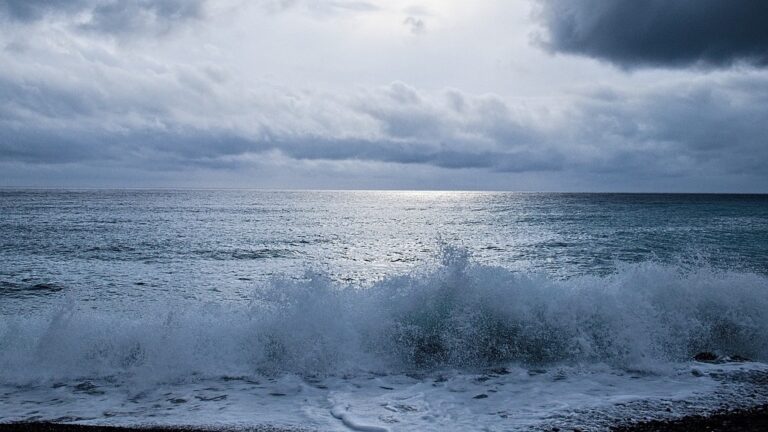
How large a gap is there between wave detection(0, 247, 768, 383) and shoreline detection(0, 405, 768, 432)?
7.11 ft

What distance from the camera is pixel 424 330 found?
1026 cm

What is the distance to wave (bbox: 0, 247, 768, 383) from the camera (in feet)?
29.8

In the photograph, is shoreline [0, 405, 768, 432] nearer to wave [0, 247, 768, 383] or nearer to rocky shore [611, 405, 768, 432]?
rocky shore [611, 405, 768, 432]

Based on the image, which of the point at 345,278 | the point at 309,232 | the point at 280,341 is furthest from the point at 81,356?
the point at 309,232

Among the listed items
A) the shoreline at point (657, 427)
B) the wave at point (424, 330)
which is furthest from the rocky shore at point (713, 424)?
the wave at point (424, 330)

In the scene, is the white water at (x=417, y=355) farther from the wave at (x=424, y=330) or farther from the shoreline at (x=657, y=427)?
the shoreline at (x=657, y=427)

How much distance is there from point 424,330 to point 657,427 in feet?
16.3

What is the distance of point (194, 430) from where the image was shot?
611cm

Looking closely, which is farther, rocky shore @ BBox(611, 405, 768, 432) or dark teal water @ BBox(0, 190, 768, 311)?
dark teal water @ BBox(0, 190, 768, 311)

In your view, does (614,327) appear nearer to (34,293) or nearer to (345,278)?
(345,278)

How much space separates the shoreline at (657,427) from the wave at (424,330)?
7.11 feet

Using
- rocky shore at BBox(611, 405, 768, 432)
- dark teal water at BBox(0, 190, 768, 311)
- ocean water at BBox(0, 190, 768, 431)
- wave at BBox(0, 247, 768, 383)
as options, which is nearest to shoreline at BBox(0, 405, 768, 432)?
rocky shore at BBox(611, 405, 768, 432)

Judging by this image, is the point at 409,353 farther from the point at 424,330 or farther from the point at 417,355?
the point at 424,330

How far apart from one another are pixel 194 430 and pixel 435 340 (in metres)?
5.21
